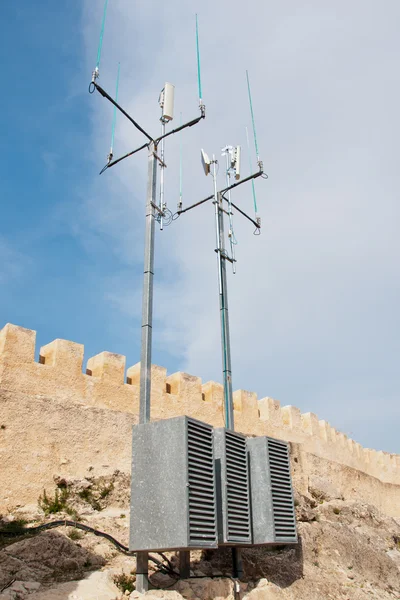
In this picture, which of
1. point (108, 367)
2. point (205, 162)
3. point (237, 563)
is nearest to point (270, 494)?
point (237, 563)

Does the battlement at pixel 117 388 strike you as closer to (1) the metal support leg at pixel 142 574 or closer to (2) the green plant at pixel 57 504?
(2) the green plant at pixel 57 504

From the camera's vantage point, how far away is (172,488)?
5.94 meters

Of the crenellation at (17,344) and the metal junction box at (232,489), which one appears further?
the crenellation at (17,344)

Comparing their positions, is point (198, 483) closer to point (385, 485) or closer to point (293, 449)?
point (293, 449)

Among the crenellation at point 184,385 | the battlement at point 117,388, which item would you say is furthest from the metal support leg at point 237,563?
the crenellation at point 184,385

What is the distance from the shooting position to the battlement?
957cm

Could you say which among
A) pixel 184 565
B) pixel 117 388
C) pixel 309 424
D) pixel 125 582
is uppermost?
pixel 309 424

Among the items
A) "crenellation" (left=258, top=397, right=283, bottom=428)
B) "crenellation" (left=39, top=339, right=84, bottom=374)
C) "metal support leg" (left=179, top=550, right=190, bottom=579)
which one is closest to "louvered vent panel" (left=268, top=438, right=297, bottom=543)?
"metal support leg" (left=179, top=550, right=190, bottom=579)

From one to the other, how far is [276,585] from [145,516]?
259 centimetres

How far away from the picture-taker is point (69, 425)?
9656 millimetres

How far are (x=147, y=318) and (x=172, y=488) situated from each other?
212 centimetres

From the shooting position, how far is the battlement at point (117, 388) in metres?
9.57

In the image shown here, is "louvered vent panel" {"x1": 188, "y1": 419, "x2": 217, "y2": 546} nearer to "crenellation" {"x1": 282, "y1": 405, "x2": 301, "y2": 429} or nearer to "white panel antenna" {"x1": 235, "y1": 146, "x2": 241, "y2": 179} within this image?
"white panel antenna" {"x1": 235, "y1": 146, "x2": 241, "y2": 179}

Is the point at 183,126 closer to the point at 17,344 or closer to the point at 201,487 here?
the point at 17,344
